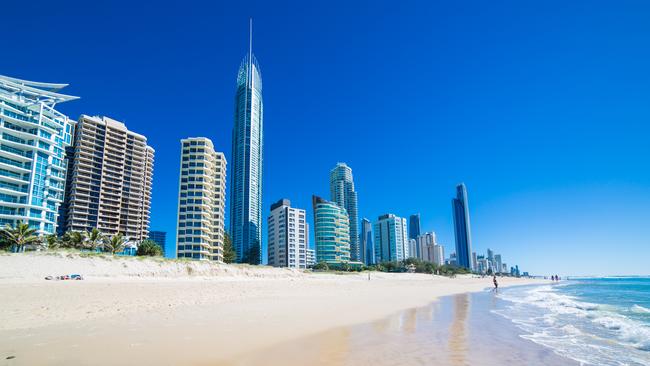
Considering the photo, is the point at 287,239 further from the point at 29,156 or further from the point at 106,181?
the point at 29,156

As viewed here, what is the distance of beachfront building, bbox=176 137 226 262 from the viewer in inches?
3356

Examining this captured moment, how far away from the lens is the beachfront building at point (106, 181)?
9894 centimetres

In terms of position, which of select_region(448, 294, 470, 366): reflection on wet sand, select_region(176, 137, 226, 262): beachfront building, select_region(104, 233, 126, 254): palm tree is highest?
select_region(176, 137, 226, 262): beachfront building

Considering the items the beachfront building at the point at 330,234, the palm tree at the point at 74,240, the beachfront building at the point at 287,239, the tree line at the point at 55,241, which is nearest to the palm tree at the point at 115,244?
the tree line at the point at 55,241

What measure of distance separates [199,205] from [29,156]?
113 ft

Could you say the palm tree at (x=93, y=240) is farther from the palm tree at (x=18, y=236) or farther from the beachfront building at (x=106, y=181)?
the beachfront building at (x=106, y=181)

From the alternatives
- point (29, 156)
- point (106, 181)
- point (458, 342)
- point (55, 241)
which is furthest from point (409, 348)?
point (106, 181)

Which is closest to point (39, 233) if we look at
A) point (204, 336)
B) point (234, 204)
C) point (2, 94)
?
point (2, 94)

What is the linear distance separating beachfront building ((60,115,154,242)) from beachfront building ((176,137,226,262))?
21.8m

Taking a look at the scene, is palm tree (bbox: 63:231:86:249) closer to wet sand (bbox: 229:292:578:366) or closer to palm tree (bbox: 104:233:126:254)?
palm tree (bbox: 104:233:126:254)

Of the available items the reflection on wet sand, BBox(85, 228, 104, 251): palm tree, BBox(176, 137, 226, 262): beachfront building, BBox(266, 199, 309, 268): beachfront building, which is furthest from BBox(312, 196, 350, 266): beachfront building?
the reflection on wet sand

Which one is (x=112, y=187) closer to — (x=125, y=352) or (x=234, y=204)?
(x=234, y=204)

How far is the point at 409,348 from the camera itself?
1084 cm

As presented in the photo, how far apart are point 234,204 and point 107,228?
9830 cm
